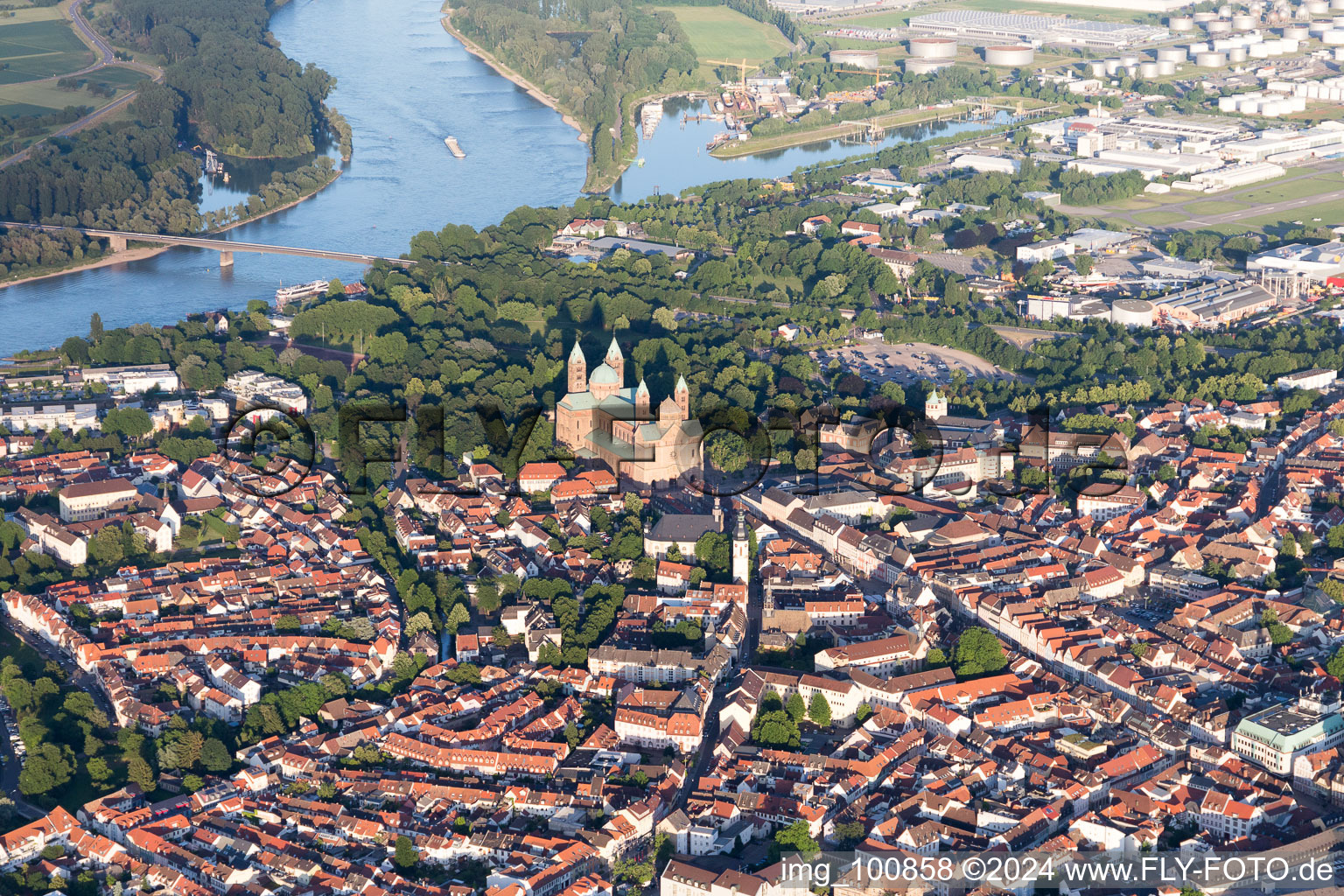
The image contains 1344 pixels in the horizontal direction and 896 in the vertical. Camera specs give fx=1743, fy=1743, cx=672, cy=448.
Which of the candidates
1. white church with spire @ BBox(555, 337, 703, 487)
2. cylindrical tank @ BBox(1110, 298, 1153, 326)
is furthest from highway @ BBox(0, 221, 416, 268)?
cylindrical tank @ BBox(1110, 298, 1153, 326)

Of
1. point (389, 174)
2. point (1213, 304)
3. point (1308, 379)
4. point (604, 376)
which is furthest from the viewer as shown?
point (389, 174)

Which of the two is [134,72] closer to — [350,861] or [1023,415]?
[1023,415]

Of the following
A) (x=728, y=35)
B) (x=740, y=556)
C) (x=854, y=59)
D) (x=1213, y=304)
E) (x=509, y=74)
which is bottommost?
(x=740, y=556)

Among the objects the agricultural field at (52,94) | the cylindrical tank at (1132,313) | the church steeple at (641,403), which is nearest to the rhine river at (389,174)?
the agricultural field at (52,94)

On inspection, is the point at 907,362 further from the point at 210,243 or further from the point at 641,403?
the point at 210,243

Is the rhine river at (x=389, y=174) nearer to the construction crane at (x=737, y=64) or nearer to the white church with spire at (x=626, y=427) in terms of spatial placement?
the construction crane at (x=737, y=64)

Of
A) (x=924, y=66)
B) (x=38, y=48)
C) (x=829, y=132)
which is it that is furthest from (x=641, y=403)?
(x=924, y=66)
